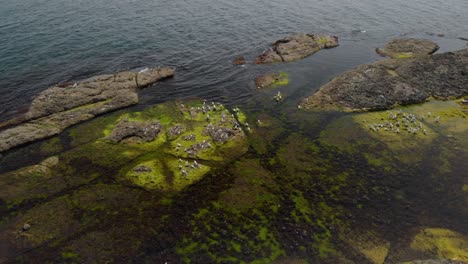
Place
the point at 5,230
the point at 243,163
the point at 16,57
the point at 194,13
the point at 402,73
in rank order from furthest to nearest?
1. the point at 194,13
2. the point at 16,57
3. the point at 402,73
4. the point at 243,163
5. the point at 5,230

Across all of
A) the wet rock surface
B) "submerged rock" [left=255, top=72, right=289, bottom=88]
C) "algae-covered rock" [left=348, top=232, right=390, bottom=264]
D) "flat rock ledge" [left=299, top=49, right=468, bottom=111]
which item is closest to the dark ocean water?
"submerged rock" [left=255, top=72, right=289, bottom=88]

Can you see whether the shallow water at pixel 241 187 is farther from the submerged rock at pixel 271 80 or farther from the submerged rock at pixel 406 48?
the submerged rock at pixel 406 48

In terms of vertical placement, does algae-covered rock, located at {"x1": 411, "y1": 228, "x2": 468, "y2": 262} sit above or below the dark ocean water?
below

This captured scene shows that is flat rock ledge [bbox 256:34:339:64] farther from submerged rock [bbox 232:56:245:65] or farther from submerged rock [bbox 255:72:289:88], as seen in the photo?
submerged rock [bbox 255:72:289:88]

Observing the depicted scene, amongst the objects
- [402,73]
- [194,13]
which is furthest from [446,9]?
[194,13]

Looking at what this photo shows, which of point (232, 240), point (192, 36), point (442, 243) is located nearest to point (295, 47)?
point (192, 36)

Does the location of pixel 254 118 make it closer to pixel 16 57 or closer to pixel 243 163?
pixel 243 163

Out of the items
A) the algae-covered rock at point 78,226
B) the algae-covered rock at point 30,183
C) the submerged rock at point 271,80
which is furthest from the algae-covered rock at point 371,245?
the submerged rock at point 271,80
